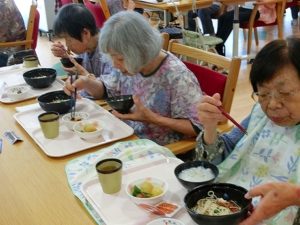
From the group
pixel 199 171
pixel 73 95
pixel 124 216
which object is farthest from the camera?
pixel 73 95

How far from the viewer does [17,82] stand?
218 centimetres

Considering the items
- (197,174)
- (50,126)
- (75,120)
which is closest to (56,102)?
(75,120)

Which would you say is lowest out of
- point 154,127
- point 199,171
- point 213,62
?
point 154,127

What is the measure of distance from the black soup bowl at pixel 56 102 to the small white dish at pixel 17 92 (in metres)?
0.23

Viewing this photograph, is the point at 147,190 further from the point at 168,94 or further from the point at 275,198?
the point at 168,94

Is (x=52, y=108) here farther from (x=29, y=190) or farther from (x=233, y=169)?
(x=233, y=169)

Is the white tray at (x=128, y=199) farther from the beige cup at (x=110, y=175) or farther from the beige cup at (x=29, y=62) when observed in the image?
the beige cup at (x=29, y=62)

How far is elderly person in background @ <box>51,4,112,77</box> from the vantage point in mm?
2096

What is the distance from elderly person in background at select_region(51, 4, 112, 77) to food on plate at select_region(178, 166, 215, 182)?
1.08 metres

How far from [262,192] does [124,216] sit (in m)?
0.36

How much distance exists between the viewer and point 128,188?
42.4 inches

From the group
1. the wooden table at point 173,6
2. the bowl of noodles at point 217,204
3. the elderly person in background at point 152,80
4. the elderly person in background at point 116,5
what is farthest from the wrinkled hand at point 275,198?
the elderly person in background at point 116,5

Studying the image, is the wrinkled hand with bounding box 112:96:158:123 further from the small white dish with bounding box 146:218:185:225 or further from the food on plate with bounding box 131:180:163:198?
the small white dish with bounding box 146:218:185:225

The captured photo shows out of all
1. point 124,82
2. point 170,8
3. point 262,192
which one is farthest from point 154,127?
point 170,8
